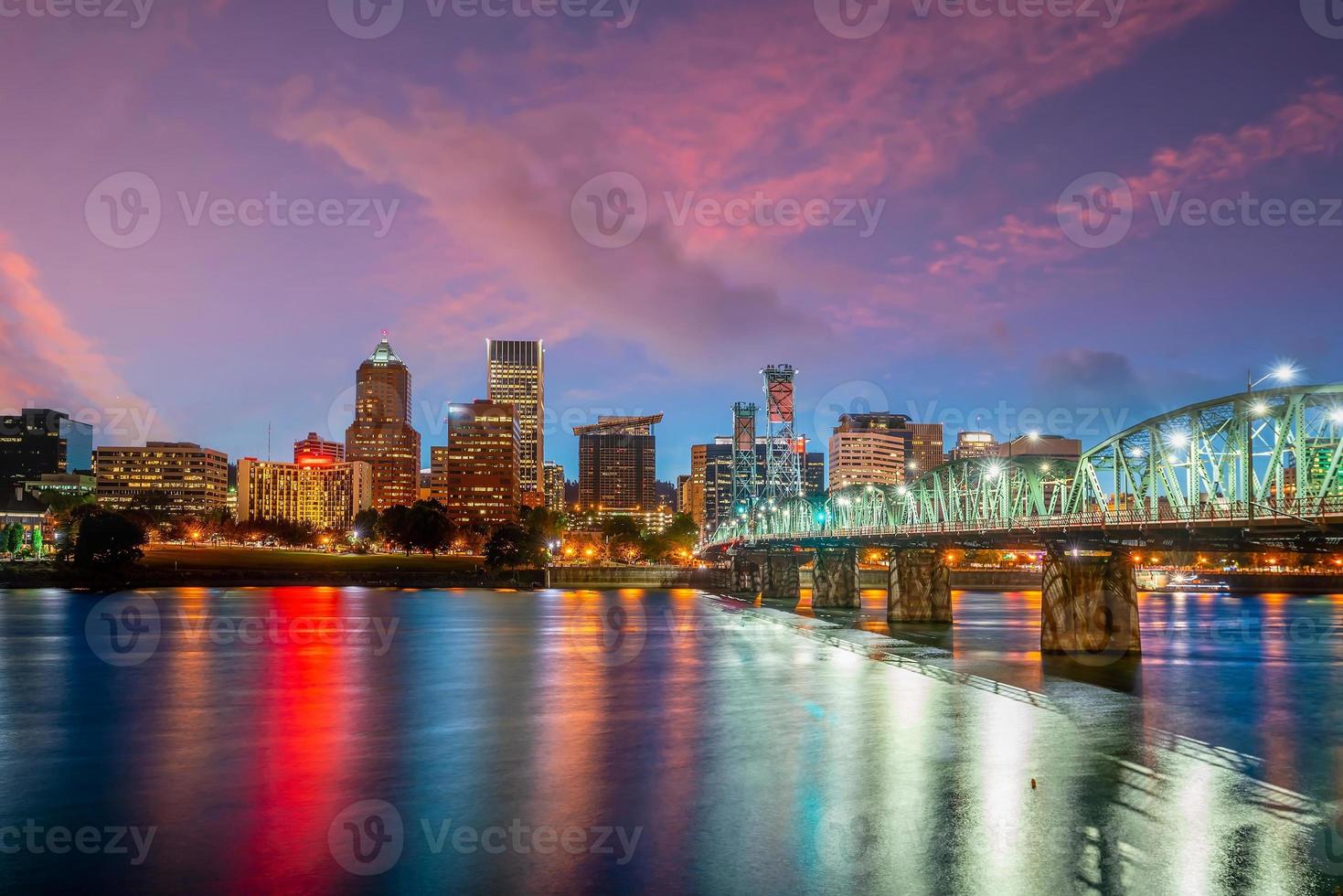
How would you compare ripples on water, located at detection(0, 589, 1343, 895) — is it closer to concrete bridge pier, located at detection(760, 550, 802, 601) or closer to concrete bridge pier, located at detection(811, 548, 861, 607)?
concrete bridge pier, located at detection(811, 548, 861, 607)

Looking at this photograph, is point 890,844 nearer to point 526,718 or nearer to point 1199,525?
point 526,718

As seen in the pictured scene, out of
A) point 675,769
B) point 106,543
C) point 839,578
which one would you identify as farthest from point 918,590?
point 106,543

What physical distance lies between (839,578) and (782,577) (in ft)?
112

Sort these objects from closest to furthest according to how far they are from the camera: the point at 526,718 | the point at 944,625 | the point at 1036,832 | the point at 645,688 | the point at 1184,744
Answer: the point at 1036,832, the point at 1184,744, the point at 526,718, the point at 645,688, the point at 944,625

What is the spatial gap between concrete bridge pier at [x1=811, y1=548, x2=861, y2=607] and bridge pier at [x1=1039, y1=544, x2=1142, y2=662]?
247ft

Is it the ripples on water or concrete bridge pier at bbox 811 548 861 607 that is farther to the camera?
concrete bridge pier at bbox 811 548 861 607

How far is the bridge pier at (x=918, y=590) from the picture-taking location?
117750 millimetres

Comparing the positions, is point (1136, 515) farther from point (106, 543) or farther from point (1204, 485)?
point (106, 543)

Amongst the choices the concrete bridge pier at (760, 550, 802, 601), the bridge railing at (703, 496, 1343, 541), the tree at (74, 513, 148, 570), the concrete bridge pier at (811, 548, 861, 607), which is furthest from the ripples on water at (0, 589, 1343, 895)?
the tree at (74, 513, 148, 570)

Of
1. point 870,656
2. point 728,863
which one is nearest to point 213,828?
point 728,863

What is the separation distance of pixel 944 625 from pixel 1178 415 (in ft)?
160

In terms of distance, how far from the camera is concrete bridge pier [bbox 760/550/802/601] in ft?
614

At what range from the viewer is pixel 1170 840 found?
28266 mm

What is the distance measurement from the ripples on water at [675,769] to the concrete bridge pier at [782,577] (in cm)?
10161
